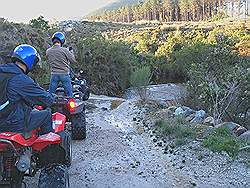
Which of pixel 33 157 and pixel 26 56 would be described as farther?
pixel 33 157

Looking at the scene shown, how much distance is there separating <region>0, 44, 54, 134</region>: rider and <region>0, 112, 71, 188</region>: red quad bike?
10 centimetres

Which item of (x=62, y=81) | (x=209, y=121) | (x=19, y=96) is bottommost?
(x=209, y=121)

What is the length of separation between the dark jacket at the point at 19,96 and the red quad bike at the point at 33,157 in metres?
0.11

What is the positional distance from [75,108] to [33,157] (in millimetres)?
2633

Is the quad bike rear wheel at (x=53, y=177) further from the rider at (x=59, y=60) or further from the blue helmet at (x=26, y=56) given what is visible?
the rider at (x=59, y=60)

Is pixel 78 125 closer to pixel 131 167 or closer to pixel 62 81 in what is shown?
pixel 62 81

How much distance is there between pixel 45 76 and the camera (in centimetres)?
1512

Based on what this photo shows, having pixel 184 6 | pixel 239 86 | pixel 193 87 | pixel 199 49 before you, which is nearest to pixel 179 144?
pixel 239 86

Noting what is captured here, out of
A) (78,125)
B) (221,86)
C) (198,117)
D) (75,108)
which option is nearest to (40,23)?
(221,86)

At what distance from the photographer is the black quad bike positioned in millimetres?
6613

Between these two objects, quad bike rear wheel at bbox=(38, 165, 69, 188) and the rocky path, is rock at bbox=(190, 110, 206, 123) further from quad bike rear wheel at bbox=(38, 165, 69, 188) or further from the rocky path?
quad bike rear wheel at bbox=(38, 165, 69, 188)

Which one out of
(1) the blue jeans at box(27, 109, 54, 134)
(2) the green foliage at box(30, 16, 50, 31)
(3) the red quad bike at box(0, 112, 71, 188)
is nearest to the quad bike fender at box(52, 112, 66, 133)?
(3) the red quad bike at box(0, 112, 71, 188)

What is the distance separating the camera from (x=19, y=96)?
4.04m

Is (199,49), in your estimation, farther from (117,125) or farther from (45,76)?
(117,125)
